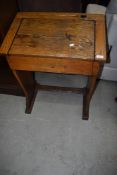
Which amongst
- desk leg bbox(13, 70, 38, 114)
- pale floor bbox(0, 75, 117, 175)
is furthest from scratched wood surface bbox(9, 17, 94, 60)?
pale floor bbox(0, 75, 117, 175)

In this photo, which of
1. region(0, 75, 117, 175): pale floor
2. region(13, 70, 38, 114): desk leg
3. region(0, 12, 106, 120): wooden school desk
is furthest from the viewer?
region(13, 70, 38, 114): desk leg

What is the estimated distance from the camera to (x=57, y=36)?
1.03 metres

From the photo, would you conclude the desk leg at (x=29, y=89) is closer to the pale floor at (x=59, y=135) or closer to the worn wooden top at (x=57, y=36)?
the pale floor at (x=59, y=135)

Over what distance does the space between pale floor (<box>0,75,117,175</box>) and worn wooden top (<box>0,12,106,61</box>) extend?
0.71 meters

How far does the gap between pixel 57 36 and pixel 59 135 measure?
0.80m

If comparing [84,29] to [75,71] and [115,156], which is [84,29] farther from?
[115,156]

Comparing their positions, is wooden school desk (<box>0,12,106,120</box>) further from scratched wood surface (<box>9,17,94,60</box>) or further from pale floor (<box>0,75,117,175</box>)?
pale floor (<box>0,75,117,175</box>)

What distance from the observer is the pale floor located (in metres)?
1.25

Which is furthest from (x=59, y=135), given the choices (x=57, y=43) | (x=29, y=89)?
(x=57, y=43)

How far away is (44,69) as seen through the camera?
1.05 meters

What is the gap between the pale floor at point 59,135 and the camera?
125cm

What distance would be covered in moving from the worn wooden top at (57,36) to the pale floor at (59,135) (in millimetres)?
709

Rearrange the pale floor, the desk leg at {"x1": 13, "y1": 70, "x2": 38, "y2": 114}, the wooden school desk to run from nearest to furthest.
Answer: the wooden school desk < the pale floor < the desk leg at {"x1": 13, "y1": 70, "x2": 38, "y2": 114}

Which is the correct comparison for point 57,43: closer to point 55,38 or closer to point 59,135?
point 55,38
